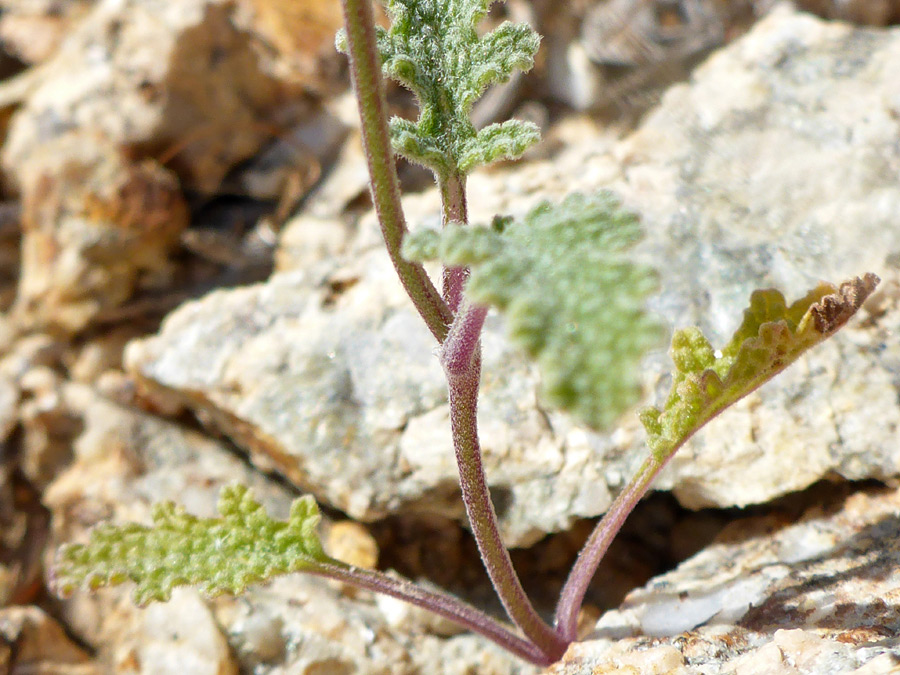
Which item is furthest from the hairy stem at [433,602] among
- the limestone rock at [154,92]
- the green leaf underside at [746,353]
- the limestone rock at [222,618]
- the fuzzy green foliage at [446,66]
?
the limestone rock at [154,92]

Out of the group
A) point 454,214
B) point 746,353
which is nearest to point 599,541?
point 746,353

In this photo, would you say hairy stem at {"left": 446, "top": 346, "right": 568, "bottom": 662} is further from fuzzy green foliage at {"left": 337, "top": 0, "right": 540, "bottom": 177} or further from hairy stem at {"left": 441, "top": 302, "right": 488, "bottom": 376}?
fuzzy green foliage at {"left": 337, "top": 0, "right": 540, "bottom": 177}

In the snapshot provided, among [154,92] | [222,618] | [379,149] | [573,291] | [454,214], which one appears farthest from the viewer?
[154,92]

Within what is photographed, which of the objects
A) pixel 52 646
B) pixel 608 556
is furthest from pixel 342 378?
pixel 52 646

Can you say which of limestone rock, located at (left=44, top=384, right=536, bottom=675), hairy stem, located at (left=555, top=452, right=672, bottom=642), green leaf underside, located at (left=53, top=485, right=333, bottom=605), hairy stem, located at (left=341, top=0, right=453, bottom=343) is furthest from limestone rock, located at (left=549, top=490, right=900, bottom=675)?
hairy stem, located at (left=341, top=0, right=453, bottom=343)

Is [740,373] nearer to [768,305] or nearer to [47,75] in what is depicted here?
[768,305]

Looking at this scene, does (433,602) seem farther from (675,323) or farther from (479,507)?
(675,323)
